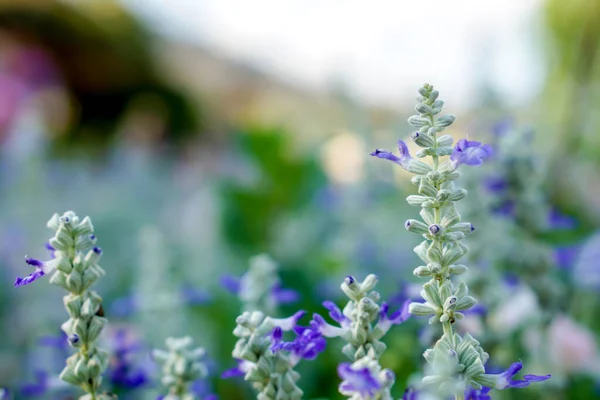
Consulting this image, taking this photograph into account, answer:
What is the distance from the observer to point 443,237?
478 millimetres

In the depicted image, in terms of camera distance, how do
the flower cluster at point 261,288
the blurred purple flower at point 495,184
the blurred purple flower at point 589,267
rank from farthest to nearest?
1. the blurred purple flower at point 589,267
2. the blurred purple flower at point 495,184
3. the flower cluster at point 261,288

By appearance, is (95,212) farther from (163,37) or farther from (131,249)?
(163,37)

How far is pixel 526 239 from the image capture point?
101 cm

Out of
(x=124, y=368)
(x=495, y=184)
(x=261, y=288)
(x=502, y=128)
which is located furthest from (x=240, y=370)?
(x=502, y=128)

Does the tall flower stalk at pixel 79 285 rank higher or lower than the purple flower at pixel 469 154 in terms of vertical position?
lower

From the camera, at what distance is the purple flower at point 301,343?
48 cm

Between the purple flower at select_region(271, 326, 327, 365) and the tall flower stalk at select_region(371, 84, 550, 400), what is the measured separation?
80mm

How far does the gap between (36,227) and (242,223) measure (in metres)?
0.62

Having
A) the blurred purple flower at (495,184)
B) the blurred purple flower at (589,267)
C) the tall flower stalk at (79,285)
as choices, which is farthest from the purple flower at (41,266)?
the blurred purple flower at (589,267)

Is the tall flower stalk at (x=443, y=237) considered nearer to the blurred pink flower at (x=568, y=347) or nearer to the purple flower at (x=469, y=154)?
the purple flower at (x=469, y=154)

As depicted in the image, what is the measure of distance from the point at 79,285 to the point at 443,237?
11.0 inches

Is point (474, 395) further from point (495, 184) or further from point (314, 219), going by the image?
point (314, 219)

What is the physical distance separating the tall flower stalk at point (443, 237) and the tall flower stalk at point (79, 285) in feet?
0.77

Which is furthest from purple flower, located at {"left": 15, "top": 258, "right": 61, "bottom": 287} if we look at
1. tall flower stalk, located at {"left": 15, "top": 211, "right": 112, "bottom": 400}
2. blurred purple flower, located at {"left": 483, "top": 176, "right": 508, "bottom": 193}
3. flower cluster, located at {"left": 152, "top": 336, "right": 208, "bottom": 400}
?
blurred purple flower, located at {"left": 483, "top": 176, "right": 508, "bottom": 193}
